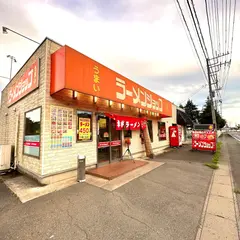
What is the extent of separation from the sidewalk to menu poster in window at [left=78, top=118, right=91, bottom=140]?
174 inches

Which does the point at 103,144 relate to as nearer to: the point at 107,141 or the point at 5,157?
the point at 107,141

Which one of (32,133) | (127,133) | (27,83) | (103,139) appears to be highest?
(27,83)

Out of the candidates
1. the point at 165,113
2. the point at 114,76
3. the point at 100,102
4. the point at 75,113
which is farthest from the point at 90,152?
the point at 165,113

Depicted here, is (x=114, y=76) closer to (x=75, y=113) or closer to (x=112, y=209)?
(x=75, y=113)

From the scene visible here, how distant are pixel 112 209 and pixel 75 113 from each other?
3.60 metres

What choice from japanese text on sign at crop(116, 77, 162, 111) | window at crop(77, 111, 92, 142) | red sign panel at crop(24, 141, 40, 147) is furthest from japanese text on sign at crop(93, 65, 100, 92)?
red sign panel at crop(24, 141, 40, 147)

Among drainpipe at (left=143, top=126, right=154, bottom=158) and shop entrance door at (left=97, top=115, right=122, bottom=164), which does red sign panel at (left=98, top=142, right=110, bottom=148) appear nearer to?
shop entrance door at (left=97, top=115, right=122, bottom=164)

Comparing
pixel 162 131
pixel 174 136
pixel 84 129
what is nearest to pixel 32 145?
pixel 84 129

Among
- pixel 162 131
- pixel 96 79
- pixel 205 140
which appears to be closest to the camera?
pixel 96 79

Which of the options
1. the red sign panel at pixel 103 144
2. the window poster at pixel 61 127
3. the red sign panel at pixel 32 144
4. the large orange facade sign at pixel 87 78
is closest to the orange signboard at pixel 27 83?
the large orange facade sign at pixel 87 78

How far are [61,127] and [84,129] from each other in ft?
3.31

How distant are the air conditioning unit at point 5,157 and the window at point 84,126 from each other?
3722mm

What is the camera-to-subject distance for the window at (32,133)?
480cm

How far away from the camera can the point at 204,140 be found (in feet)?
35.1
